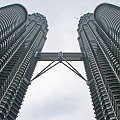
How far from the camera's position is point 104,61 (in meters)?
99.1

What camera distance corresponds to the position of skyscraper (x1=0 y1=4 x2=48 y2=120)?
250 feet

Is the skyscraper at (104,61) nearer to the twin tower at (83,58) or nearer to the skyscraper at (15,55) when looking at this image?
the twin tower at (83,58)

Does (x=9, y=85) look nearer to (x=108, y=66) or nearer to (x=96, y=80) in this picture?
(x=96, y=80)

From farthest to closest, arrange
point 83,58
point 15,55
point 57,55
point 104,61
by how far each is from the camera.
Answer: point 57,55
point 83,58
point 15,55
point 104,61

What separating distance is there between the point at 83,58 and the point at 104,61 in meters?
21.7

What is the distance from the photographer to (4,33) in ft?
318

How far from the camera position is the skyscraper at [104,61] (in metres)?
75.8

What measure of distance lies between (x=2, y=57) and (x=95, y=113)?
29.3 meters

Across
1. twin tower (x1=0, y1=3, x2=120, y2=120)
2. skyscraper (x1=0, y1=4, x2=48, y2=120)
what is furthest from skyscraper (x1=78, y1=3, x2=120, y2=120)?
skyscraper (x1=0, y1=4, x2=48, y2=120)

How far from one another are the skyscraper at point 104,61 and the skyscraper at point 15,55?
18248 mm

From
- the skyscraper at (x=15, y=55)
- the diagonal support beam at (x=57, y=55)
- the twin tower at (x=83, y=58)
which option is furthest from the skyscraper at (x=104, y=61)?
the skyscraper at (x=15, y=55)

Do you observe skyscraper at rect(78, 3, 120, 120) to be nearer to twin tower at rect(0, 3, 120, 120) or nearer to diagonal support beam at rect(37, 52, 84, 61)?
twin tower at rect(0, 3, 120, 120)

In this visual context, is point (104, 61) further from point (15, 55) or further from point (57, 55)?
point (57, 55)

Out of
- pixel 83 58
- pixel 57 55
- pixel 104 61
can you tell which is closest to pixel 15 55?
pixel 104 61
